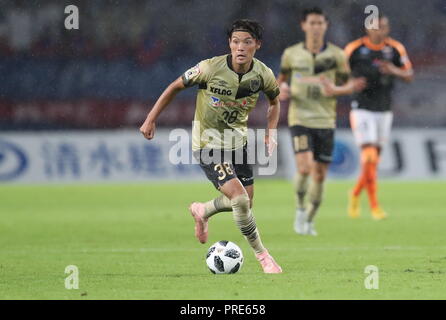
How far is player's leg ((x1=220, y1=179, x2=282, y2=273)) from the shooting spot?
7.37m

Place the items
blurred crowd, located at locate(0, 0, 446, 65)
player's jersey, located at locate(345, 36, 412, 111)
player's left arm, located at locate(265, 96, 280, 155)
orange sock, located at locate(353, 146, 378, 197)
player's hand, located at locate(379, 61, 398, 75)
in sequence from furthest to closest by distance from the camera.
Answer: blurred crowd, located at locate(0, 0, 446, 65) → player's jersey, located at locate(345, 36, 412, 111) → orange sock, located at locate(353, 146, 378, 197) → player's hand, located at locate(379, 61, 398, 75) → player's left arm, located at locate(265, 96, 280, 155)

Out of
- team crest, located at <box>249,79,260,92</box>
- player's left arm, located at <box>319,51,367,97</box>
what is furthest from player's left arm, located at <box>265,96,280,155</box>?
player's left arm, located at <box>319,51,367,97</box>

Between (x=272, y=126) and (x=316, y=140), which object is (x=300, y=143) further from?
(x=272, y=126)

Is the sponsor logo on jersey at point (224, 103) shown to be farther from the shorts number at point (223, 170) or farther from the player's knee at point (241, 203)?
the player's knee at point (241, 203)

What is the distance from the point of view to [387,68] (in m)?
12.9

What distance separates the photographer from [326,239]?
34.6 feet

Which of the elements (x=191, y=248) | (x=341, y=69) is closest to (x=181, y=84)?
(x=191, y=248)

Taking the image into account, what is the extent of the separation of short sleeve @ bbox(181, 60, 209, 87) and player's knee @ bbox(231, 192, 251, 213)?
0.88m

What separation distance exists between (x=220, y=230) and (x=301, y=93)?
5.90 ft

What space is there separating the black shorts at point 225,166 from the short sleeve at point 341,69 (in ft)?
12.9

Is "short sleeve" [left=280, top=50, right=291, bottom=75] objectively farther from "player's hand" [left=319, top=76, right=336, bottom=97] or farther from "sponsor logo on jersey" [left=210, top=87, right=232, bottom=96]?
"sponsor logo on jersey" [left=210, top=87, right=232, bottom=96]

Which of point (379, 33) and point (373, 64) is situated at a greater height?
point (379, 33)

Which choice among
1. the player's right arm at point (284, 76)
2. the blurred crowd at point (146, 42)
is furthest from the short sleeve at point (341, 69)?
the blurred crowd at point (146, 42)

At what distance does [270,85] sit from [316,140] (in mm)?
3884
